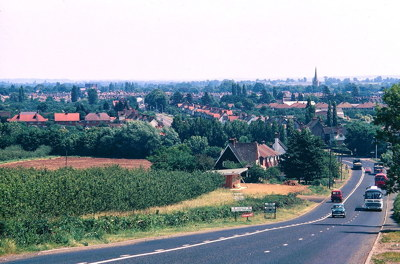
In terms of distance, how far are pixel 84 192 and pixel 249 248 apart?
25.2 meters

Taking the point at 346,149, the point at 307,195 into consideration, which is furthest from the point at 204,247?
the point at 346,149

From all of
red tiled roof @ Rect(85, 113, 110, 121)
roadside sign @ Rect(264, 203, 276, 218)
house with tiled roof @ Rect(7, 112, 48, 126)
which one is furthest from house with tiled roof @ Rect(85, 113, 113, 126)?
roadside sign @ Rect(264, 203, 276, 218)

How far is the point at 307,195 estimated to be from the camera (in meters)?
79.6

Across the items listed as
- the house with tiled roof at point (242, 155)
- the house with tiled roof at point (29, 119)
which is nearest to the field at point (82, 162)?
the house with tiled roof at point (242, 155)

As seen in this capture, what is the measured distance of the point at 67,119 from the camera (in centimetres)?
19438

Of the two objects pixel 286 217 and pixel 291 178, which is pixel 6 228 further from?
pixel 291 178

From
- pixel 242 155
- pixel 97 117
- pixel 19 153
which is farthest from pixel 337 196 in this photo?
pixel 97 117

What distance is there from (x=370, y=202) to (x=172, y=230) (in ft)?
107

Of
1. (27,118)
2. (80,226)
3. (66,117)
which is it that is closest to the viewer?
(80,226)

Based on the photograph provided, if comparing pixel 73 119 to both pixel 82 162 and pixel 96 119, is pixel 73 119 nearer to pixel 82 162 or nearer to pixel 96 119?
pixel 96 119

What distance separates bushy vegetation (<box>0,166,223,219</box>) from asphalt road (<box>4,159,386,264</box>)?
53.7 ft

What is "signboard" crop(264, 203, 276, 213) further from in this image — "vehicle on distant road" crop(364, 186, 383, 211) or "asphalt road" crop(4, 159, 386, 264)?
"vehicle on distant road" crop(364, 186, 383, 211)

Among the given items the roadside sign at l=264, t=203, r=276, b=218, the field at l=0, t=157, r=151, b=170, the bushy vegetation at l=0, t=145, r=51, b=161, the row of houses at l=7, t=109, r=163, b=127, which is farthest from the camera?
the row of houses at l=7, t=109, r=163, b=127

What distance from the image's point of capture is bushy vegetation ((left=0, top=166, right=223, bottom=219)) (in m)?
46.7
